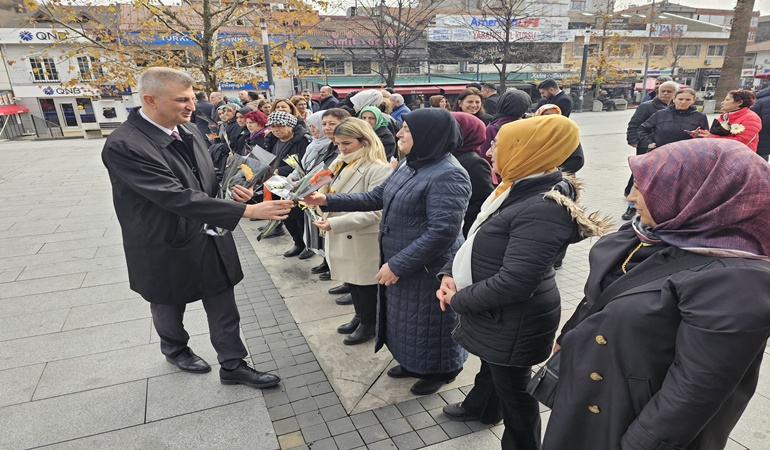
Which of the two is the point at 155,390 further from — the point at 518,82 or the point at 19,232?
the point at 518,82

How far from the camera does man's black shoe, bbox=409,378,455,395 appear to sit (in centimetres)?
298

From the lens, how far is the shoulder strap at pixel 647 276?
1.28 m

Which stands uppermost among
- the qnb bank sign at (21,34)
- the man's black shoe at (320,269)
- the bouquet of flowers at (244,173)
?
the qnb bank sign at (21,34)

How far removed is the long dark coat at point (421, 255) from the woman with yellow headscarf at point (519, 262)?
0.33 metres

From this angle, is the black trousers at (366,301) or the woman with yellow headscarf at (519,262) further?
the black trousers at (366,301)

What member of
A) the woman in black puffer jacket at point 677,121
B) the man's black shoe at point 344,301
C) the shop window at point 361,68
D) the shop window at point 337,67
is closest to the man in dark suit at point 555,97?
the woman in black puffer jacket at point 677,121

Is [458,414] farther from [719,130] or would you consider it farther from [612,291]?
[719,130]

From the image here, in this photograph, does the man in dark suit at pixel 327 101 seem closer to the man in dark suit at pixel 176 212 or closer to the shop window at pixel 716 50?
the man in dark suit at pixel 176 212

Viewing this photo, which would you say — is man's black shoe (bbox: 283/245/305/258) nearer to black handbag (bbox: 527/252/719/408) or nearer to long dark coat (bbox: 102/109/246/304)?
long dark coat (bbox: 102/109/246/304)

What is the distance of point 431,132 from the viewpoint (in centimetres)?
259

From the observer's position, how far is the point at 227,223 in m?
2.61

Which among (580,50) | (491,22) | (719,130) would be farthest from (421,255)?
(580,50)

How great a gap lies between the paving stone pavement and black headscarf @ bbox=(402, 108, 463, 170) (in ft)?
5.37

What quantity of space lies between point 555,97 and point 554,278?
5.58 metres
